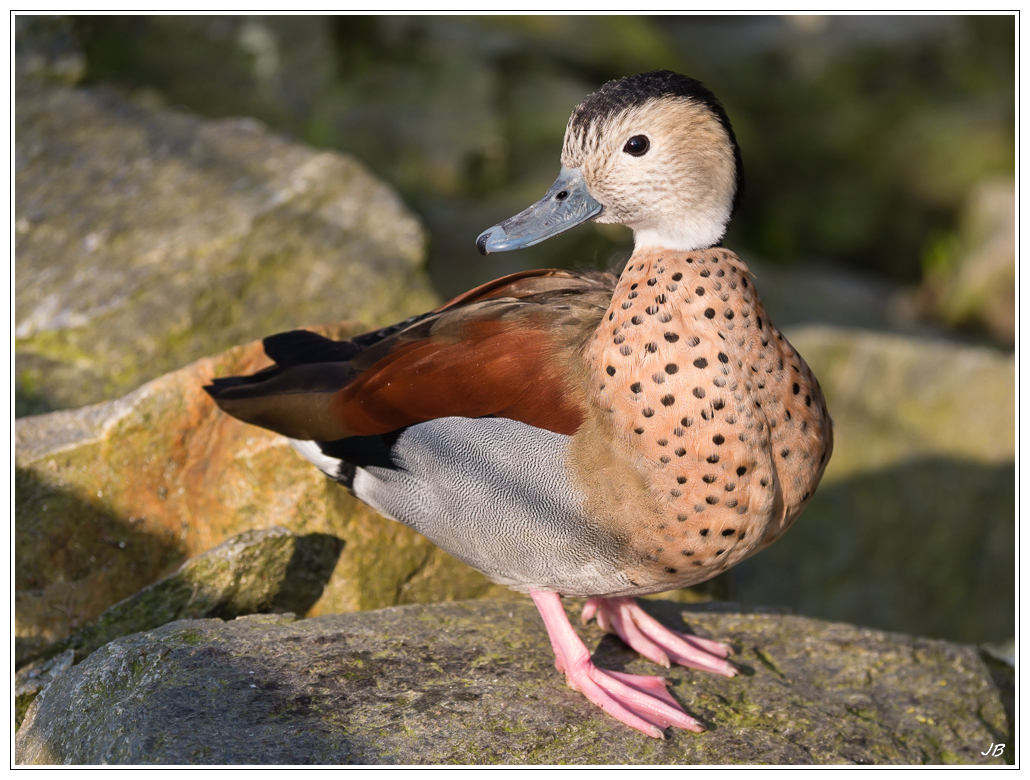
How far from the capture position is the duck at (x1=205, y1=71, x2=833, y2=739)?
9.33 ft

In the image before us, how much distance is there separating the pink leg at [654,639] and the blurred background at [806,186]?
1.29 meters

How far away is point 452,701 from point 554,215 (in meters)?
1.51

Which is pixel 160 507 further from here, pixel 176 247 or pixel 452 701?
pixel 176 247

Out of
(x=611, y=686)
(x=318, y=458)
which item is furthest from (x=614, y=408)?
(x=318, y=458)

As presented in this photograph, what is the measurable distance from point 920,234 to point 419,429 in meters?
8.78

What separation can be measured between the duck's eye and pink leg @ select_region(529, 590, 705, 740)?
56.9 inches

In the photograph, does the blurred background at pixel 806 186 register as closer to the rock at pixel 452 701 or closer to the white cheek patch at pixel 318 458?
the white cheek patch at pixel 318 458

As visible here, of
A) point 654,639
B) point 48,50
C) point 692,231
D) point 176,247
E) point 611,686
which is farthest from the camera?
point 48,50

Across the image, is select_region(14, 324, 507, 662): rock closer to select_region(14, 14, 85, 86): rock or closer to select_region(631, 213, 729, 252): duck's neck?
select_region(631, 213, 729, 252): duck's neck

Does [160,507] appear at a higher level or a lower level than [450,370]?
lower

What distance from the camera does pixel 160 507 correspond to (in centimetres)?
390

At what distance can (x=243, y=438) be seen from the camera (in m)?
3.84

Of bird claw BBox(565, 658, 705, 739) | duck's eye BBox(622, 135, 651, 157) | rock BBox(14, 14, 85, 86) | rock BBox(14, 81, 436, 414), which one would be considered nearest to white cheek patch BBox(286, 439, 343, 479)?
bird claw BBox(565, 658, 705, 739)

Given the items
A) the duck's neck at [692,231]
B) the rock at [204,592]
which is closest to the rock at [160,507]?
the rock at [204,592]
